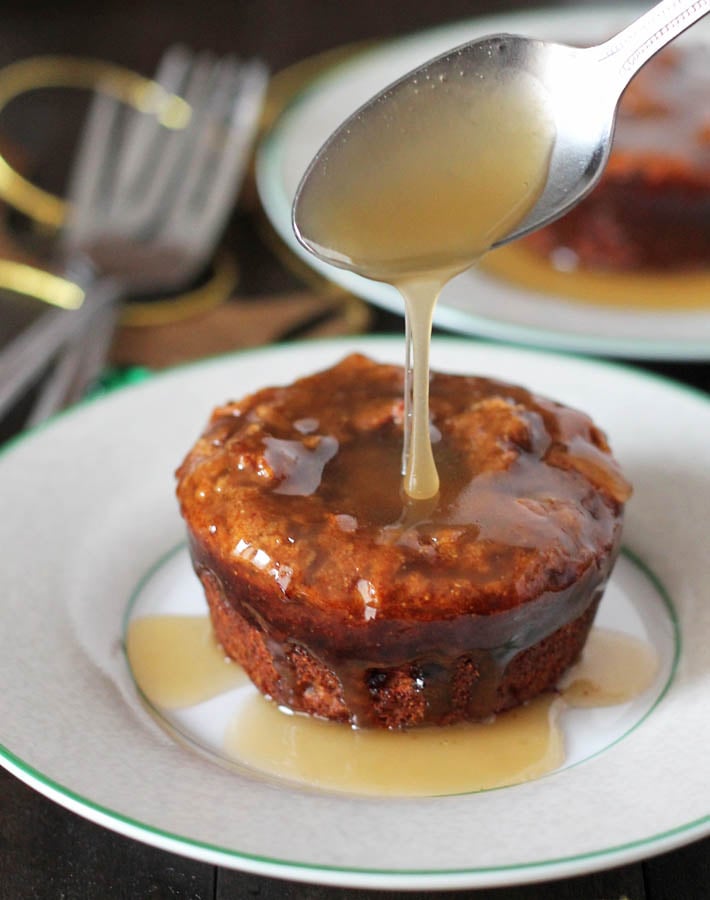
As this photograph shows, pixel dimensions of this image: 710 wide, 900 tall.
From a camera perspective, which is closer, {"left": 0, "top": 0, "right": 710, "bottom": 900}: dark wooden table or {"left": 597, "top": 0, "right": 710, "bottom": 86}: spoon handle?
{"left": 0, "top": 0, "right": 710, "bottom": 900}: dark wooden table

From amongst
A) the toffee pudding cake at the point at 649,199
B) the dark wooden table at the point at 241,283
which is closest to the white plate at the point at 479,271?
the dark wooden table at the point at 241,283

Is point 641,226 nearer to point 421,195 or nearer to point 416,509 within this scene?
point 421,195

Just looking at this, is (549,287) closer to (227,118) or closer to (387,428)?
(227,118)

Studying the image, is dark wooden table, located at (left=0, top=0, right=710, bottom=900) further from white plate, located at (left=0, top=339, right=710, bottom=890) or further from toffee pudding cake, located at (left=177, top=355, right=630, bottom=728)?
toffee pudding cake, located at (left=177, top=355, right=630, bottom=728)

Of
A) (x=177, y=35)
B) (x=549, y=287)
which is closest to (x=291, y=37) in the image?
(x=177, y=35)

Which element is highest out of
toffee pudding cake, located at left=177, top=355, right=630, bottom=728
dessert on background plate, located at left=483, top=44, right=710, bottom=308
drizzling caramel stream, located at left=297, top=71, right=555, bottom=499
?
drizzling caramel stream, located at left=297, top=71, right=555, bottom=499

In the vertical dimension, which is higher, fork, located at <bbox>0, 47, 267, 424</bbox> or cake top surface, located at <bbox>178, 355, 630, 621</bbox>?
cake top surface, located at <bbox>178, 355, 630, 621</bbox>

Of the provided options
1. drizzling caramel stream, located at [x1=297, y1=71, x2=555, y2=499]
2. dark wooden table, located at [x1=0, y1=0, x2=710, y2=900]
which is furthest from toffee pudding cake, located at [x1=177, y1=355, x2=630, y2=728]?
dark wooden table, located at [x1=0, y1=0, x2=710, y2=900]
